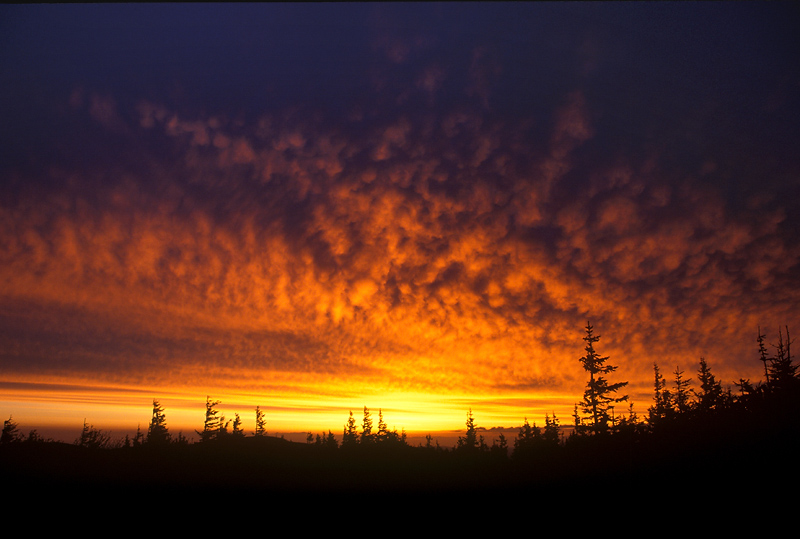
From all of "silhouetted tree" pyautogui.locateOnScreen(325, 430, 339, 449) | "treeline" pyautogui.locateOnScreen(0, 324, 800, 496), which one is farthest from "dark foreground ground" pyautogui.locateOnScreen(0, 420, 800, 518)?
"silhouetted tree" pyautogui.locateOnScreen(325, 430, 339, 449)

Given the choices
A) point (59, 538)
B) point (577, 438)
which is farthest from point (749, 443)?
point (59, 538)

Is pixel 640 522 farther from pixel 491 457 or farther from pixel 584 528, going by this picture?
pixel 491 457

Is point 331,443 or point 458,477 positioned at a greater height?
point 458,477

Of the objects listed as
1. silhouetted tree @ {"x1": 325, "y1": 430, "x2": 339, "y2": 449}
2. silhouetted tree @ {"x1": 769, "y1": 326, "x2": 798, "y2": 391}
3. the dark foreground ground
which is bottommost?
silhouetted tree @ {"x1": 325, "y1": 430, "x2": 339, "y2": 449}

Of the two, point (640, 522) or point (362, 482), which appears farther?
point (362, 482)

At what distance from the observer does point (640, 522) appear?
1196 cm

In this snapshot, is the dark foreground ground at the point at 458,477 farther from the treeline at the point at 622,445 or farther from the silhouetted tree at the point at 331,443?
the silhouetted tree at the point at 331,443

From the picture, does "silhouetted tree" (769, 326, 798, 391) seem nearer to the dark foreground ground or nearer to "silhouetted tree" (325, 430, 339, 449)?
the dark foreground ground

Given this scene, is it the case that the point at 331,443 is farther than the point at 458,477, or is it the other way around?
the point at 331,443

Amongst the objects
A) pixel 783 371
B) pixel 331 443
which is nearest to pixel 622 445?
pixel 783 371

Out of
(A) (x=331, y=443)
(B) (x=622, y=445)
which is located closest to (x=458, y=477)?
(B) (x=622, y=445)

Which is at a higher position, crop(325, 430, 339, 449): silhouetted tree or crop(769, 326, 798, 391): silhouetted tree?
crop(769, 326, 798, 391): silhouetted tree

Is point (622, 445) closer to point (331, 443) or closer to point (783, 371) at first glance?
point (783, 371)

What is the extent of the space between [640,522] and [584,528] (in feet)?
5.76
